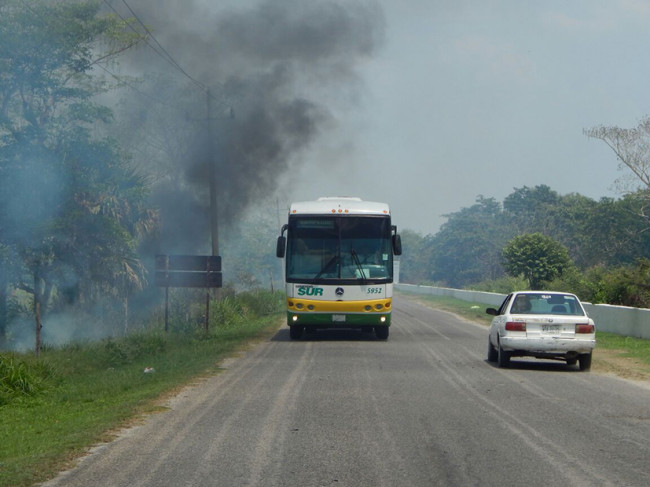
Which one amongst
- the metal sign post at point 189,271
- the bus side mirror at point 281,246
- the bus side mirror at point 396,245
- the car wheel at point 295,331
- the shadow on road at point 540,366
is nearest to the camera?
the shadow on road at point 540,366

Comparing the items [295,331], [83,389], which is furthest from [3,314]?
[83,389]

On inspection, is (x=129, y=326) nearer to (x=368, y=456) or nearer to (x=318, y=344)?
(x=318, y=344)

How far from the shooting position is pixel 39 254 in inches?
1168

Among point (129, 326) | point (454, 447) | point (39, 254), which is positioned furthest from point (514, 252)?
point (454, 447)

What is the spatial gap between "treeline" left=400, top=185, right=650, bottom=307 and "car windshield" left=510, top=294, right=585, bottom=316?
13.2m

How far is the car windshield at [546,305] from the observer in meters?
16.0

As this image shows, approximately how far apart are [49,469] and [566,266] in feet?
150

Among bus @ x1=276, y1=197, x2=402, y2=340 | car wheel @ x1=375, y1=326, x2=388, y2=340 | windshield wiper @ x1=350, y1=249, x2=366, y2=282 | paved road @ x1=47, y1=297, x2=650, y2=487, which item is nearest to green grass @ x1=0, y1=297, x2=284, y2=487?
paved road @ x1=47, y1=297, x2=650, y2=487

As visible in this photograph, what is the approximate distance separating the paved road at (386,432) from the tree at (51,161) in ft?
53.1

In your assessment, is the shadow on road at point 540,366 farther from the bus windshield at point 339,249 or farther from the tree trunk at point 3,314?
the tree trunk at point 3,314

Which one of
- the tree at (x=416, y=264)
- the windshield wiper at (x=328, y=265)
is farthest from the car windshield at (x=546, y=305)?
the tree at (x=416, y=264)

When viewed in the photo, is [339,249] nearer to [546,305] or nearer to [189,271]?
[189,271]

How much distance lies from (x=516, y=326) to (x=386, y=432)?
727cm

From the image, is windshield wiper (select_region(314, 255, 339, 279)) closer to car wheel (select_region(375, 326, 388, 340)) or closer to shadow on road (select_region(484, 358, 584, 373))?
car wheel (select_region(375, 326, 388, 340))
